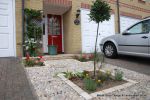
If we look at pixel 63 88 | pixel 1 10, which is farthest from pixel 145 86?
pixel 1 10

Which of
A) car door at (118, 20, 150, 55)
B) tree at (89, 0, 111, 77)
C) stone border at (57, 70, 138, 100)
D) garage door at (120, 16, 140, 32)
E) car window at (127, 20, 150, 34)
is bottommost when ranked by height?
stone border at (57, 70, 138, 100)

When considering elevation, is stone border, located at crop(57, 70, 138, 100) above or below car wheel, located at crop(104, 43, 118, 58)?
below

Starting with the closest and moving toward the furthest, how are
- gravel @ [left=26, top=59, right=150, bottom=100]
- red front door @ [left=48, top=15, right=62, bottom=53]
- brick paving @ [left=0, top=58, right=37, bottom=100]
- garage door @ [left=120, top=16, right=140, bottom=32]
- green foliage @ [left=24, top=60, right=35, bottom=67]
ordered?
1. brick paving @ [left=0, top=58, right=37, bottom=100]
2. gravel @ [left=26, top=59, right=150, bottom=100]
3. green foliage @ [left=24, top=60, right=35, bottom=67]
4. red front door @ [left=48, top=15, right=62, bottom=53]
5. garage door @ [left=120, top=16, right=140, bottom=32]

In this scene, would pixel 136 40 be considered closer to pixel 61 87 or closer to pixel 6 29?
pixel 61 87

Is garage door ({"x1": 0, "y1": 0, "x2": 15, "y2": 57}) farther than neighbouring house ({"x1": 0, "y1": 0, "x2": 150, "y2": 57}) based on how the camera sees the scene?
No

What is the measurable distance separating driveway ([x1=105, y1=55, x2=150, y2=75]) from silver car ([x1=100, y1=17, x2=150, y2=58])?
352 millimetres

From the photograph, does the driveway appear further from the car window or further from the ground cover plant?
the ground cover plant

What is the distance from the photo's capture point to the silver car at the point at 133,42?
7.09m

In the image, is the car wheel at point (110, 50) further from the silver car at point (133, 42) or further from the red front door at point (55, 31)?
the red front door at point (55, 31)

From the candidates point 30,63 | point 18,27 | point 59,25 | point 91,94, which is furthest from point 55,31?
point 91,94

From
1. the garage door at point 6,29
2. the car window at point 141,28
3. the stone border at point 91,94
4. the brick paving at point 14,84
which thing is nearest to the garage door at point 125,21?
the car window at point 141,28

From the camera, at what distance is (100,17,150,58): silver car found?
279 inches

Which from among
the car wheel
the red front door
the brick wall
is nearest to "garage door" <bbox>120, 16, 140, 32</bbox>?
the red front door

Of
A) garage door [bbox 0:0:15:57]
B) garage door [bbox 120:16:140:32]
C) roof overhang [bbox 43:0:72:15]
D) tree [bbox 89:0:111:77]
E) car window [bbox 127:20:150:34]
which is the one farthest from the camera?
garage door [bbox 120:16:140:32]
